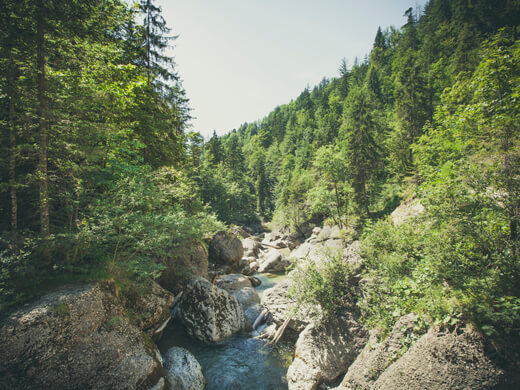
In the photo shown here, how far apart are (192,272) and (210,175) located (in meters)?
28.0

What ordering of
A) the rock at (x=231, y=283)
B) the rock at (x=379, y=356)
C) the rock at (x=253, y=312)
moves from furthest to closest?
the rock at (x=231, y=283) < the rock at (x=253, y=312) < the rock at (x=379, y=356)

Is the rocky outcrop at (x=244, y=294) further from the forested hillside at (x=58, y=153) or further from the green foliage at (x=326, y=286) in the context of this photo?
the forested hillside at (x=58, y=153)

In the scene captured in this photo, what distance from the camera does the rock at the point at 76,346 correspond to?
166 inches

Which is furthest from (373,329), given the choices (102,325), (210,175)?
(210,175)

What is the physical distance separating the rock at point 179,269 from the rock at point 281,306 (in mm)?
4424

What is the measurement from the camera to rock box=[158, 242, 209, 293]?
10961mm

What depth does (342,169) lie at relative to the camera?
25391 millimetres

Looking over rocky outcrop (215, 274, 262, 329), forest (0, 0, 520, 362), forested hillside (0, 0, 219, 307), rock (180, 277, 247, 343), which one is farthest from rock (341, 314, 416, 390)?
forested hillside (0, 0, 219, 307)

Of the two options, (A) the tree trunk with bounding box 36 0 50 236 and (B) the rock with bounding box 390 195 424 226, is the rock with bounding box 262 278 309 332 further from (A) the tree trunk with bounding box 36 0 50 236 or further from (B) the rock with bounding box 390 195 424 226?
(A) the tree trunk with bounding box 36 0 50 236

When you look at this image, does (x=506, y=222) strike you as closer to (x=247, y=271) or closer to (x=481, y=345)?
(x=481, y=345)

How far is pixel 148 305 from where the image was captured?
7.62 meters

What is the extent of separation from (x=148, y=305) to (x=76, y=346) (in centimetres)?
282

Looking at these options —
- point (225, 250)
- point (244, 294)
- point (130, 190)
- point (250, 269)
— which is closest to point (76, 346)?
point (130, 190)

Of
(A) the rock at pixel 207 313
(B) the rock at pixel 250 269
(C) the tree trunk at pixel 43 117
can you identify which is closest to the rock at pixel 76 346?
(C) the tree trunk at pixel 43 117
